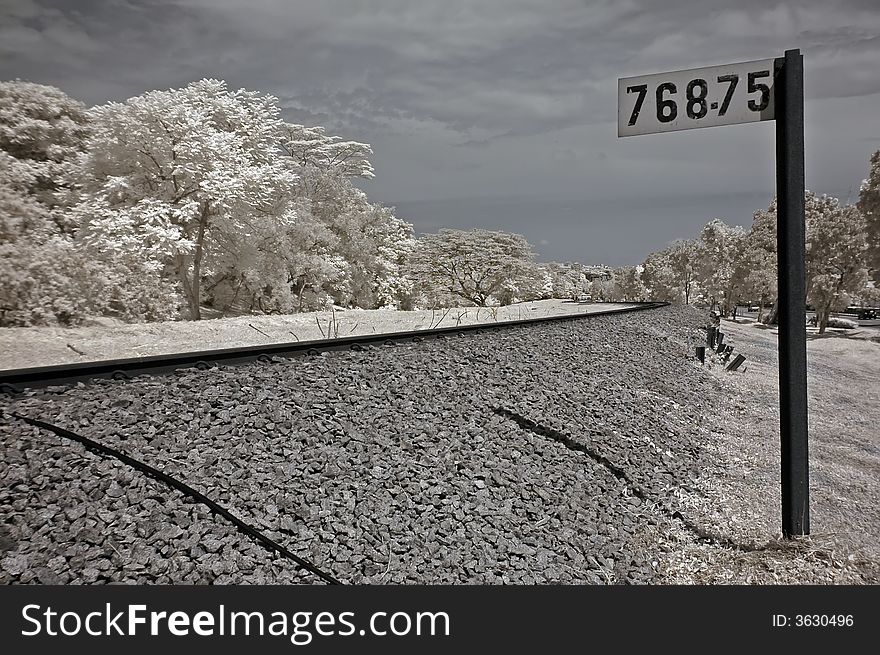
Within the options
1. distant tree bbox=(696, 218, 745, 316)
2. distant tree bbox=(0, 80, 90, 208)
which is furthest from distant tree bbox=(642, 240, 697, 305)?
distant tree bbox=(0, 80, 90, 208)

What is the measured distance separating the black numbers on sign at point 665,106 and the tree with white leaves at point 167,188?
1053 centimetres

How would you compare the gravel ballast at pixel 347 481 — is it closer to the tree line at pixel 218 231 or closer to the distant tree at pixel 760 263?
the tree line at pixel 218 231

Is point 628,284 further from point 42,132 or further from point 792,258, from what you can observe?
point 792,258

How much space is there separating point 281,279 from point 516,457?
43.0 feet

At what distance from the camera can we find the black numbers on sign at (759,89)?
2.75 meters

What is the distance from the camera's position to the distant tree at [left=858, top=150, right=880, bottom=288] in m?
22.6

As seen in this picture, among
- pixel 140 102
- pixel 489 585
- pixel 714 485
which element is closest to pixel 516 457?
pixel 489 585

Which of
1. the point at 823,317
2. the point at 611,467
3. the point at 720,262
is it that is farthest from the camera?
the point at 720,262

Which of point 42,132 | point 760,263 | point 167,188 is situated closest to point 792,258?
point 167,188

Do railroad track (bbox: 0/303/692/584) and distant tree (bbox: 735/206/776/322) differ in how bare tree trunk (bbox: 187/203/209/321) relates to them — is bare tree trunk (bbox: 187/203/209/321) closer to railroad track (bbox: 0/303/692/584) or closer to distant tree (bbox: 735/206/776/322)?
railroad track (bbox: 0/303/692/584)

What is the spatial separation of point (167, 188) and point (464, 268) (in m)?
11.3

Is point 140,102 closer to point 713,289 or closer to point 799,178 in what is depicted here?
point 799,178

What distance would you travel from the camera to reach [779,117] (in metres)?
2.74

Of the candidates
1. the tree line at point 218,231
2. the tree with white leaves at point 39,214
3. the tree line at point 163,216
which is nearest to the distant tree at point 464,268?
the tree line at point 218,231
